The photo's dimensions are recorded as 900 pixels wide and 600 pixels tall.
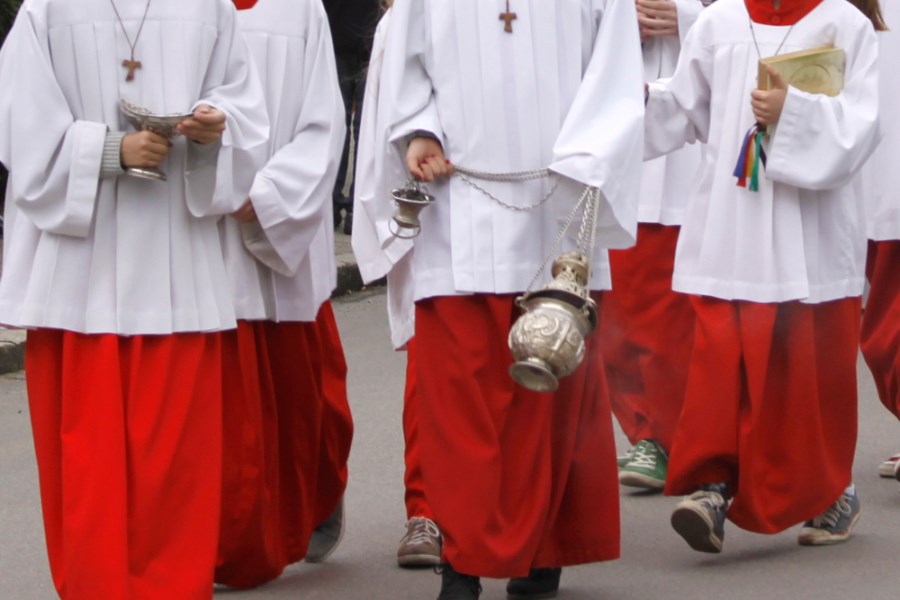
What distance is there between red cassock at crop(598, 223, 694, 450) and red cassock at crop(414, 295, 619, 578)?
5.25ft

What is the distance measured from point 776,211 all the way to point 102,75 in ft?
6.71

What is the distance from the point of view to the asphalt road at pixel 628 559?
560 cm

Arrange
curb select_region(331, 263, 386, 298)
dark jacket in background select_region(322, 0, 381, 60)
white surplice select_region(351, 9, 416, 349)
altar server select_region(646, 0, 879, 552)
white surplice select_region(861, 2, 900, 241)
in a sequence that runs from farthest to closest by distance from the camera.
Result: dark jacket in background select_region(322, 0, 381, 60), curb select_region(331, 263, 386, 298), white surplice select_region(861, 2, 900, 241), altar server select_region(646, 0, 879, 552), white surplice select_region(351, 9, 416, 349)

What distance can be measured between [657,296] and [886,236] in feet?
2.59

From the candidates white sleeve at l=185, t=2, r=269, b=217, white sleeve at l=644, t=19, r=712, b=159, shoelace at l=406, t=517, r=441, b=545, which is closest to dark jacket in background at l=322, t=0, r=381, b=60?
white sleeve at l=644, t=19, r=712, b=159

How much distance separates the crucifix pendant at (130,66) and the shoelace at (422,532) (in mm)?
1722

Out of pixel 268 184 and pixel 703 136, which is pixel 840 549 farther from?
pixel 268 184

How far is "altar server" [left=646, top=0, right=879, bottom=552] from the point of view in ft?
19.0

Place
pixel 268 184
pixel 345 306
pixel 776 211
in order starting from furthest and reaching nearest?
pixel 345 306
pixel 776 211
pixel 268 184

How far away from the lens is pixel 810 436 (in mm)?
5863

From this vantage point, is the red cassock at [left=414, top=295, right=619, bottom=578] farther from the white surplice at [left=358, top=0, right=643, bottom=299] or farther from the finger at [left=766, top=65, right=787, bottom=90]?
the finger at [left=766, top=65, right=787, bottom=90]

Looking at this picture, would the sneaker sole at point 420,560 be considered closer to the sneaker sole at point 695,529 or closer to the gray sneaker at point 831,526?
the sneaker sole at point 695,529

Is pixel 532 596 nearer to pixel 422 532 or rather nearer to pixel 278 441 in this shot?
pixel 422 532

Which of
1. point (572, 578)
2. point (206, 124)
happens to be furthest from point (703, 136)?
point (206, 124)
